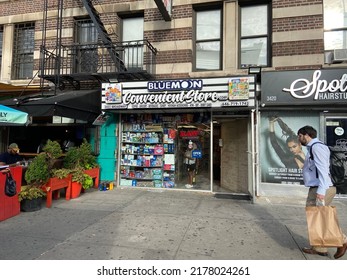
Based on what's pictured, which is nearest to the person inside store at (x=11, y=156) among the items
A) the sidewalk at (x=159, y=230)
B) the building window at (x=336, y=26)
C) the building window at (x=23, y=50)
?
the sidewalk at (x=159, y=230)

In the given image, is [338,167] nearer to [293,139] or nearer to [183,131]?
[293,139]

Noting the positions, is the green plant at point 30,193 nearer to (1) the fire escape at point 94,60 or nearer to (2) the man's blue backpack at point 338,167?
(1) the fire escape at point 94,60

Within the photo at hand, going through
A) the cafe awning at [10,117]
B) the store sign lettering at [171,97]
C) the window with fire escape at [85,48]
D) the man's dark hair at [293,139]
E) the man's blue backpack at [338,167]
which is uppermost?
the window with fire escape at [85,48]

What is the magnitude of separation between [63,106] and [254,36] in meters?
6.19

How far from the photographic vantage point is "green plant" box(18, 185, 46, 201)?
5904 mm

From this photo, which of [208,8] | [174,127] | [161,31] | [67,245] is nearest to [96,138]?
[174,127]

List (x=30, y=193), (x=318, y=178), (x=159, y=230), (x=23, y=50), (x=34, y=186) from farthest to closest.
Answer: (x=23, y=50) → (x=34, y=186) → (x=30, y=193) → (x=159, y=230) → (x=318, y=178)

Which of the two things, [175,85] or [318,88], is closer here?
[318,88]

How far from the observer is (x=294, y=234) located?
188 inches

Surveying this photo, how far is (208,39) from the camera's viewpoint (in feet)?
28.2

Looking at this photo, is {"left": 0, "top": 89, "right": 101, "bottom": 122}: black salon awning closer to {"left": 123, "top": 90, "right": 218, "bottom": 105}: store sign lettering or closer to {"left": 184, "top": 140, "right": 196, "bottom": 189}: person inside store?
{"left": 123, "top": 90, "right": 218, "bottom": 105}: store sign lettering

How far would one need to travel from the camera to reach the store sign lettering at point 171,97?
7332 mm

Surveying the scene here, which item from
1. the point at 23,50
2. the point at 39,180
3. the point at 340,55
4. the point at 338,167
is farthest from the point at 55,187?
the point at 340,55

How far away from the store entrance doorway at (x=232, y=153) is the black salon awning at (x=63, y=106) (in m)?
4.10
